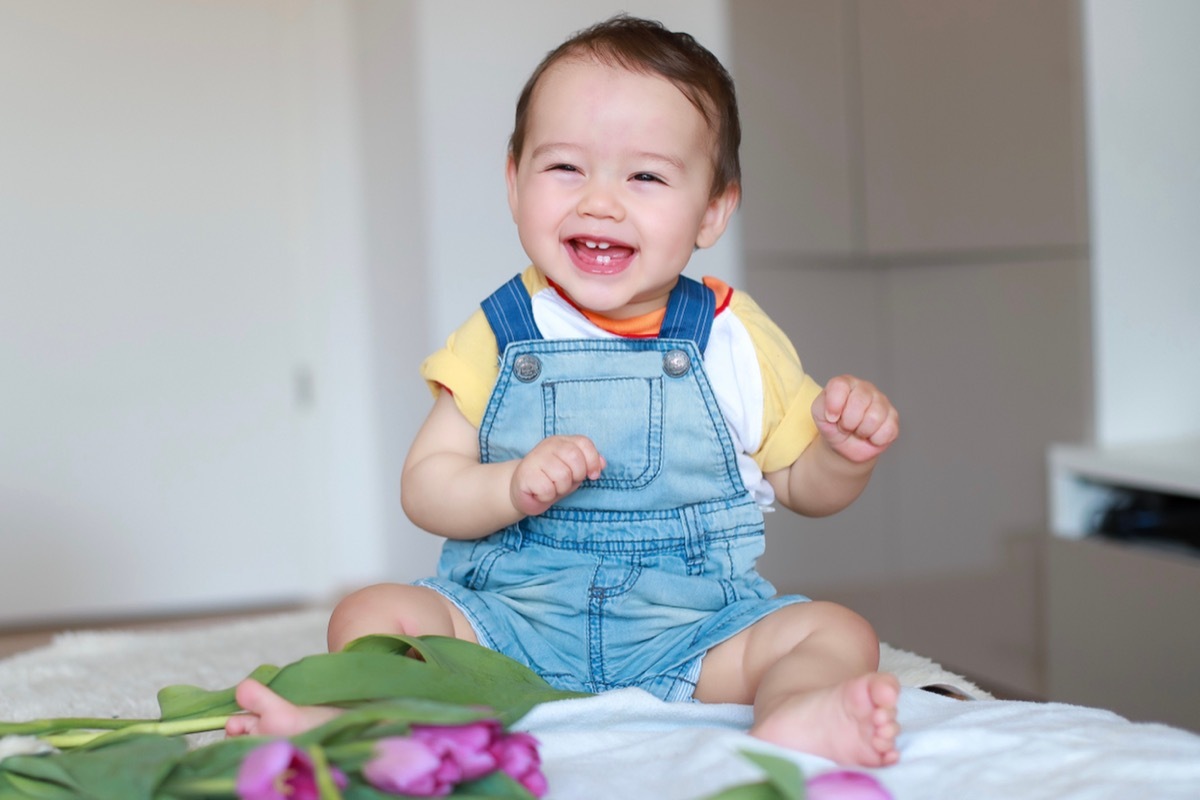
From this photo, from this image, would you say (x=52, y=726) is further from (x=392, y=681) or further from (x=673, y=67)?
(x=673, y=67)

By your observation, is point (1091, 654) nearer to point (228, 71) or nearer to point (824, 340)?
point (824, 340)

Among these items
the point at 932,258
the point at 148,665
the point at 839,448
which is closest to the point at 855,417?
the point at 839,448

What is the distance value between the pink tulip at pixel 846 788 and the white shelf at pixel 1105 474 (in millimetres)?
1123

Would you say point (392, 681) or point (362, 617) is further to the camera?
point (362, 617)

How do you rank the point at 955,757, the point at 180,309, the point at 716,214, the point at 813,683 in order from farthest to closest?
the point at 180,309 < the point at 716,214 < the point at 813,683 < the point at 955,757

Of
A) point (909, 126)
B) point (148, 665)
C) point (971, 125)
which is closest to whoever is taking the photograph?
point (148, 665)

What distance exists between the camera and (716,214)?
1082 mm

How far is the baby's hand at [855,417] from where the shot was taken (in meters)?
0.90

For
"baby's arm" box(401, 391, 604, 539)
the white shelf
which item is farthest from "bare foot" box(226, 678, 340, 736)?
the white shelf

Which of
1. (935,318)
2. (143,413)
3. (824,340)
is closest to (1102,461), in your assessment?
(935,318)

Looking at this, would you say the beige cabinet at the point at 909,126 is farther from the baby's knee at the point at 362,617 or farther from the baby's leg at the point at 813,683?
the baby's knee at the point at 362,617

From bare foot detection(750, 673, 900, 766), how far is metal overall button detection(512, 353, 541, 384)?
1.24 ft

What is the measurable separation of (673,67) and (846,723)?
22.0 inches

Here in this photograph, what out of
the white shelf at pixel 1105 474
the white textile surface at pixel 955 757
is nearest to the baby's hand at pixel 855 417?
the white textile surface at pixel 955 757
